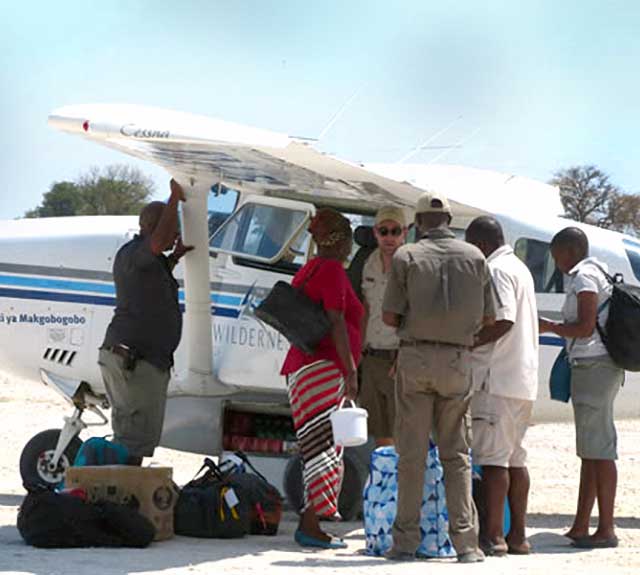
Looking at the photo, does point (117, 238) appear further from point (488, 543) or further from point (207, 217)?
point (488, 543)

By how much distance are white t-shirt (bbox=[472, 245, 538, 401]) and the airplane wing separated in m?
1.16

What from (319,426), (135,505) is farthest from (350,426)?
(135,505)

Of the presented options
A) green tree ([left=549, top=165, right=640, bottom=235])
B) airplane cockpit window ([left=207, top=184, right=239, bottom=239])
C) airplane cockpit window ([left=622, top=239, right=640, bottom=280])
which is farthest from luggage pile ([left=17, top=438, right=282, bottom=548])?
green tree ([left=549, top=165, right=640, bottom=235])

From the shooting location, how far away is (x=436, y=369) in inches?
313

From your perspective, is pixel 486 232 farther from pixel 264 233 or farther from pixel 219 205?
pixel 219 205

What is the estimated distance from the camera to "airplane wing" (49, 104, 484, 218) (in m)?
8.44

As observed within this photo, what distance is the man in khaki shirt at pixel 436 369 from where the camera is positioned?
26.2 feet

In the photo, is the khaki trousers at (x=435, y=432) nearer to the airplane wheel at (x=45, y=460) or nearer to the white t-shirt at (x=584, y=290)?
the white t-shirt at (x=584, y=290)

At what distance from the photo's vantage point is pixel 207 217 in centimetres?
1053

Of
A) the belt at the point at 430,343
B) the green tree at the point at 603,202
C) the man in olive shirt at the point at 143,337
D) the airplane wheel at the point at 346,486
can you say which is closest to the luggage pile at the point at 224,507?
the man in olive shirt at the point at 143,337

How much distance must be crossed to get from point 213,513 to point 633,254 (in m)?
3.70

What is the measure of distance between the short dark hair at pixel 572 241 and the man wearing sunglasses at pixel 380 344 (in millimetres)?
911

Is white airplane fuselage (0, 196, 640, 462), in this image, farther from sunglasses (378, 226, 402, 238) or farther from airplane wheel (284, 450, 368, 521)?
sunglasses (378, 226, 402, 238)

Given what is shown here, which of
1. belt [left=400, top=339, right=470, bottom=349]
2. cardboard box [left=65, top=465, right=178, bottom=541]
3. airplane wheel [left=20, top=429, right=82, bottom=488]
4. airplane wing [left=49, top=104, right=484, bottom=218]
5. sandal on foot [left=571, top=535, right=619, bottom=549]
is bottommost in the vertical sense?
sandal on foot [left=571, top=535, right=619, bottom=549]
